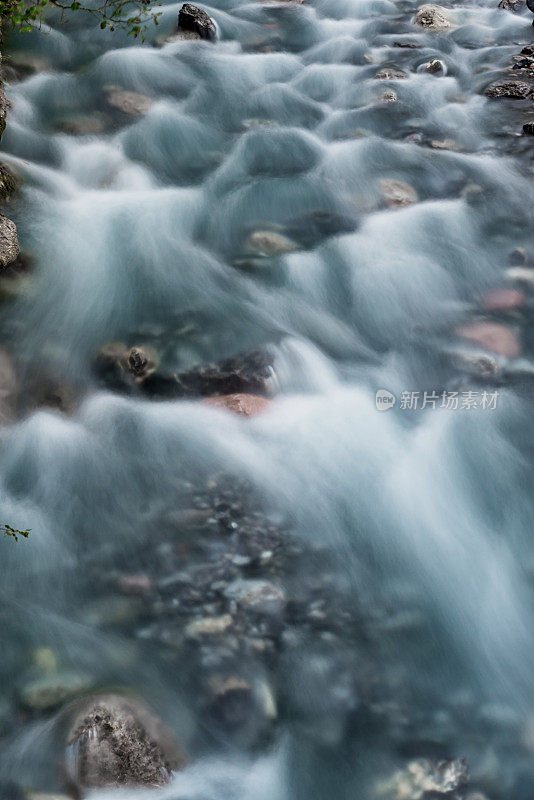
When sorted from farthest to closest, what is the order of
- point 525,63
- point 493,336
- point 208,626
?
1. point 525,63
2. point 493,336
3. point 208,626

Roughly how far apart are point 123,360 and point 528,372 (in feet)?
9.07

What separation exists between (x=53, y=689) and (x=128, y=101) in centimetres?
659

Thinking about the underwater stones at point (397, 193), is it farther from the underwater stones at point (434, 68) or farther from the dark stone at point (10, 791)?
the dark stone at point (10, 791)

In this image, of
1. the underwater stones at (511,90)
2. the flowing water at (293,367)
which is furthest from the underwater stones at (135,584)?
the underwater stones at (511,90)

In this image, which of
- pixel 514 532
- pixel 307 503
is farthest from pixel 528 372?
pixel 307 503

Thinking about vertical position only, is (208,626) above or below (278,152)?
below

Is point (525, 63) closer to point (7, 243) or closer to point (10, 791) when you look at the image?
point (7, 243)

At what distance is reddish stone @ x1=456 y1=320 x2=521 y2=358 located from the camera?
199 inches

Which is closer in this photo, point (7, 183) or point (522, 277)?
point (522, 277)

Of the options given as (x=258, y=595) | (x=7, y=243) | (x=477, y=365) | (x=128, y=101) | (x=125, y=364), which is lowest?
(x=258, y=595)

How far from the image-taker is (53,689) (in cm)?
305

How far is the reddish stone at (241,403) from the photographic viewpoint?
443 centimetres

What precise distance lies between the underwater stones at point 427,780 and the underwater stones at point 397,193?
15.9ft

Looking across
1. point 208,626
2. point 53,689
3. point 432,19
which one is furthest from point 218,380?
point 432,19
